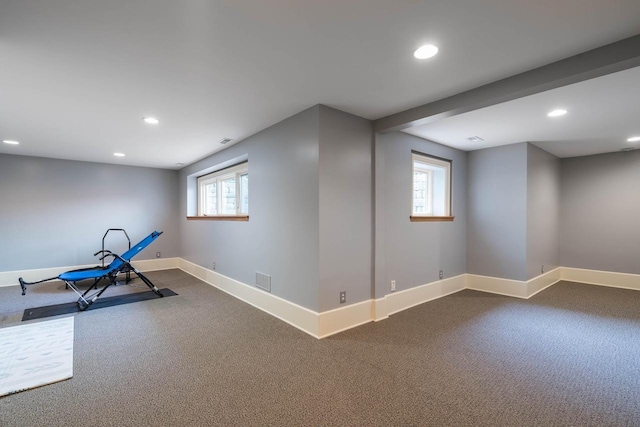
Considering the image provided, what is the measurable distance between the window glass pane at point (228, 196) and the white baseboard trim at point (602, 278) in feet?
19.6

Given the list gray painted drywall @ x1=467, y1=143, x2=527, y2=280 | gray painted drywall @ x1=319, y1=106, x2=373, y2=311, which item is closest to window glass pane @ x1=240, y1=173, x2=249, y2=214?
gray painted drywall @ x1=319, y1=106, x2=373, y2=311

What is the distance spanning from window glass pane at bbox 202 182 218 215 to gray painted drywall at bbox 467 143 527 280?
14.8 ft

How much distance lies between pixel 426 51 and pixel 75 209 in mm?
6425

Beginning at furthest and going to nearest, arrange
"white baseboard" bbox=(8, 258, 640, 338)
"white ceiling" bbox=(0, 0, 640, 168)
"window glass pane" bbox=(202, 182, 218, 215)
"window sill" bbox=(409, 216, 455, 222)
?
1. "window glass pane" bbox=(202, 182, 218, 215)
2. "window sill" bbox=(409, 216, 455, 222)
3. "white baseboard" bbox=(8, 258, 640, 338)
4. "white ceiling" bbox=(0, 0, 640, 168)

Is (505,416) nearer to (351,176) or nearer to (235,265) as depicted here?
(351,176)

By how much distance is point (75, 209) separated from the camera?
5.42m

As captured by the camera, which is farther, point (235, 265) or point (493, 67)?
point (235, 265)

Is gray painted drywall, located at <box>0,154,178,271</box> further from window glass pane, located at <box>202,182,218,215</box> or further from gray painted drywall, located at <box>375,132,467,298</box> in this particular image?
gray painted drywall, located at <box>375,132,467,298</box>

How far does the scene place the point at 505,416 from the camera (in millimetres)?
1653

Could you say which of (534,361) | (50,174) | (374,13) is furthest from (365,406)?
(50,174)

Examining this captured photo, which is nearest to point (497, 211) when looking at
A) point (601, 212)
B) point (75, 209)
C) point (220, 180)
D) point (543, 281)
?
point (543, 281)

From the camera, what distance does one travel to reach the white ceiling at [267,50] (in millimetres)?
1478

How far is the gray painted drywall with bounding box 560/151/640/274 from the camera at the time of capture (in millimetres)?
4605

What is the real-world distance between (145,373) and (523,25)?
3.29 meters
